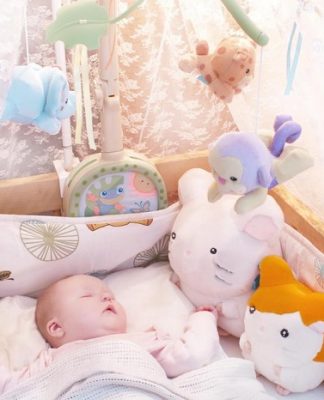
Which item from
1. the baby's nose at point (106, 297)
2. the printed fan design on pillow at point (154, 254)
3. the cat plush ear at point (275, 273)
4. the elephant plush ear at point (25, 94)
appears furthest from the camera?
the printed fan design on pillow at point (154, 254)

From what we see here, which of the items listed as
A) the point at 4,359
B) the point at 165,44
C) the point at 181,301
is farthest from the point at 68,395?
the point at 165,44

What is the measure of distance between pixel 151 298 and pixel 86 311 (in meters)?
0.18

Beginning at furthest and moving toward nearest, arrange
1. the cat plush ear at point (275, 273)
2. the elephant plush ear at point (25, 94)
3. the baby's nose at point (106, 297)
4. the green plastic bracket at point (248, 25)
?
1. the baby's nose at point (106, 297)
2. the cat plush ear at point (275, 273)
3. the elephant plush ear at point (25, 94)
4. the green plastic bracket at point (248, 25)

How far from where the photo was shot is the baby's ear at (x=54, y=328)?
1.17 meters

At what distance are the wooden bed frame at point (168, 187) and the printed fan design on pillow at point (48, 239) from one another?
0.32 ft

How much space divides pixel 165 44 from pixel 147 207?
14.7 inches

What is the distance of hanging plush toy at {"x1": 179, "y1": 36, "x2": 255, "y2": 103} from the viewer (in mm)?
1007

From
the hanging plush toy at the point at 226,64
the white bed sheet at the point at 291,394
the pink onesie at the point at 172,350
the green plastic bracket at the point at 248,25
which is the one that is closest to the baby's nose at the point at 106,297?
the pink onesie at the point at 172,350

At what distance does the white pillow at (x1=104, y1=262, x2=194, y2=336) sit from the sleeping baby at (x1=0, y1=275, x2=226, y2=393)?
4cm

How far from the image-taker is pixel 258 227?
1.16m

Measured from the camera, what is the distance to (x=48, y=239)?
127 centimetres

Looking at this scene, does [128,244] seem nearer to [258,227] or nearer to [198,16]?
[258,227]

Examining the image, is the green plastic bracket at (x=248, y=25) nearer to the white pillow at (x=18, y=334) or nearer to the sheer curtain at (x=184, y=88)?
the sheer curtain at (x=184, y=88)

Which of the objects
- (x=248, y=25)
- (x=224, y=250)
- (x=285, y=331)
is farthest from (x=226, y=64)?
(x=285, y=331)
